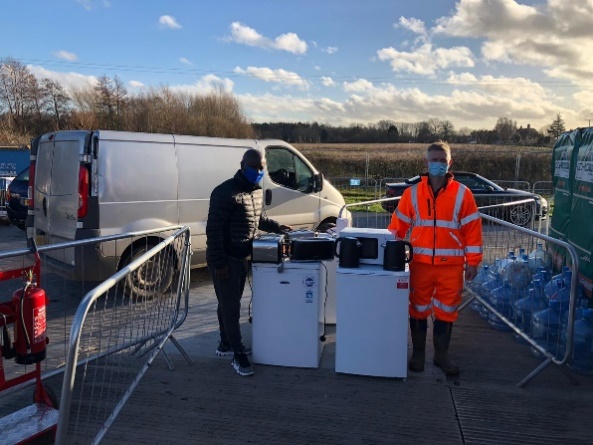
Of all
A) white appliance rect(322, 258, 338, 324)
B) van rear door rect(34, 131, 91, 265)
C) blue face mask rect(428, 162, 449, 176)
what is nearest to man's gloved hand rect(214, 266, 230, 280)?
white appliance rect(322, 258, 338, 324)

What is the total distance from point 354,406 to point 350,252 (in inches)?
51.6

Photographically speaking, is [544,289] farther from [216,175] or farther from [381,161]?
[381,161]

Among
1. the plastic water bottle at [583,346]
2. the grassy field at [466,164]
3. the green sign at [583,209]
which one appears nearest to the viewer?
the plastic water bottle at [583,346]

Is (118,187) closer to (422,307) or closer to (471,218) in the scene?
(422,307)

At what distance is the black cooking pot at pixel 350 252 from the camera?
466 cm

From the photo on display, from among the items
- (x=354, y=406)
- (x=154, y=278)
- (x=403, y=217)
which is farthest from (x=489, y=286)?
(x=154, y=278)

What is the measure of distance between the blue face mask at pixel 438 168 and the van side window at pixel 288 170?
427 cm

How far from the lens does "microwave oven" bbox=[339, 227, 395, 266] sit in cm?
471

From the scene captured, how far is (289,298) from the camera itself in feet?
15.9

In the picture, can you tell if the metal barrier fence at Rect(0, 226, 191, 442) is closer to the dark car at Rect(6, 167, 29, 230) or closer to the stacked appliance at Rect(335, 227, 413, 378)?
the stacked appliance at Rect(335, 227, 413, 378)

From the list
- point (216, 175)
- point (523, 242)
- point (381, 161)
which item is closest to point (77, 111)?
point (381, 161)

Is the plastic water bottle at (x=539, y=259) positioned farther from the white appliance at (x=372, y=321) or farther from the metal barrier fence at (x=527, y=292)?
the white appliance at (x=372, y=321)

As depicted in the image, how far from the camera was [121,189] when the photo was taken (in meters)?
6.81

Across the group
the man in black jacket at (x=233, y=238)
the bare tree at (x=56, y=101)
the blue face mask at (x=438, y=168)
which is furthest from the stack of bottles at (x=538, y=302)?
the bare tree at (x=56, y=101)
